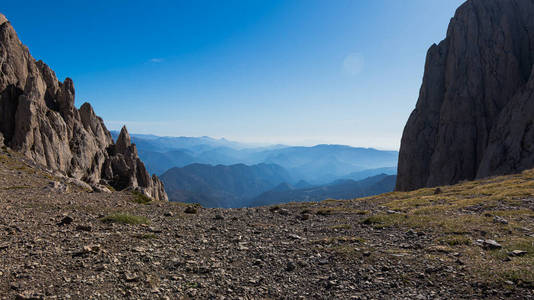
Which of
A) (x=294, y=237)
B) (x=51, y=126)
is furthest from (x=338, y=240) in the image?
(x=51, y=126)

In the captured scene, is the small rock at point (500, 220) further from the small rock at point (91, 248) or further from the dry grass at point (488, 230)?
the small rock at point (91, 248)

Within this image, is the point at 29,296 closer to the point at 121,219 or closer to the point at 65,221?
the point at 65,221

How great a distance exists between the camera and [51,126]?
6041 cm

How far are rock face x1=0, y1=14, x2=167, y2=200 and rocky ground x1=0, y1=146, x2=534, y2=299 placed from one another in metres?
34.0

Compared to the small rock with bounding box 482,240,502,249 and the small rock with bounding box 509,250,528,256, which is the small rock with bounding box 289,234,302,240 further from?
the small rock with bounding box 509,250,528,256

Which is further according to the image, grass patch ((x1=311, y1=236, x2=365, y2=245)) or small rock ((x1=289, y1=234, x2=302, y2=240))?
small rock ((x1=289, y1=234, x2=302, y2=240))

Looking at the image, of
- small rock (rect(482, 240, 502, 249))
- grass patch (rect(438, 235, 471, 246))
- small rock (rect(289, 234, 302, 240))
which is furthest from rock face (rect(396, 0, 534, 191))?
small rock (rect(289, 234, 302, 240))

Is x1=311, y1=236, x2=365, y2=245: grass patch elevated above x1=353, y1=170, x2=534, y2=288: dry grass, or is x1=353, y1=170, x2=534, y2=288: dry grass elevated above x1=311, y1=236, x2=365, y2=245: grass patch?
x1=353, y1=170, x2=534, y2=288: dry grass

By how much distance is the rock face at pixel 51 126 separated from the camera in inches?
2137

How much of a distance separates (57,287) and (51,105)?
82.4 m

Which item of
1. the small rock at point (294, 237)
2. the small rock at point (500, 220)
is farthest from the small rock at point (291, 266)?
the small rock at point (500, 220)

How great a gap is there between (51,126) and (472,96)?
12387 centimetres

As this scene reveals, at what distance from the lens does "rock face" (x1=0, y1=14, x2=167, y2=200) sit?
54281mm

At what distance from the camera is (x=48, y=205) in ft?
65.5
